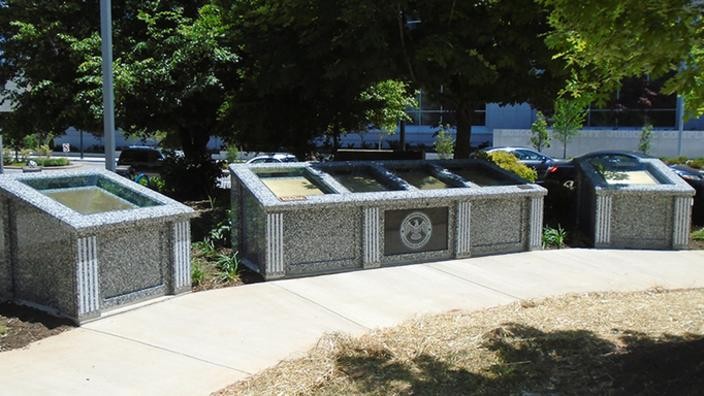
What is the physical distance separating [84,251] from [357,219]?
12.1 ft

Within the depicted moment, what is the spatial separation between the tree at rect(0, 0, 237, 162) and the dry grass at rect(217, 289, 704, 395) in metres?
7.99

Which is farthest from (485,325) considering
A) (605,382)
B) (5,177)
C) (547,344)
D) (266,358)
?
(5,177)

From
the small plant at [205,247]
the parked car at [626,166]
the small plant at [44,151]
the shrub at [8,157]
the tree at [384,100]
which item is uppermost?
the tree at [384,100]

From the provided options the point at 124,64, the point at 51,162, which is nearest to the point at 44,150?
the point at 51,162

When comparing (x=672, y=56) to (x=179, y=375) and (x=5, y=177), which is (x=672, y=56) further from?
(x=5, y=177)

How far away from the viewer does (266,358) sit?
18.3ft

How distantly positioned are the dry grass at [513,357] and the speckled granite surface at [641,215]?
3948 mm

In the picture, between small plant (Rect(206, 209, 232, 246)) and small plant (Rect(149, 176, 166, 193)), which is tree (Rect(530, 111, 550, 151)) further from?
small plant (Rect(206, 209, 232, 246))

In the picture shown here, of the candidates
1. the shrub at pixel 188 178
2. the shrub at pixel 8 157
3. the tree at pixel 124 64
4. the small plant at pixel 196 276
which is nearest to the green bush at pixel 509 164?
the shrub at pixel 188 178

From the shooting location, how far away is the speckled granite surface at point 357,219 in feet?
27.3

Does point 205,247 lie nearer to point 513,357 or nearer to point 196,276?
point 196,276

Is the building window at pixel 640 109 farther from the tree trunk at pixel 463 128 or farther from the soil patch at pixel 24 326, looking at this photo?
the soil patch at pixel 24 326

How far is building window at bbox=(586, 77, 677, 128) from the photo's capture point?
4206 cm

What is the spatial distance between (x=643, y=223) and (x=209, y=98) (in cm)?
835
